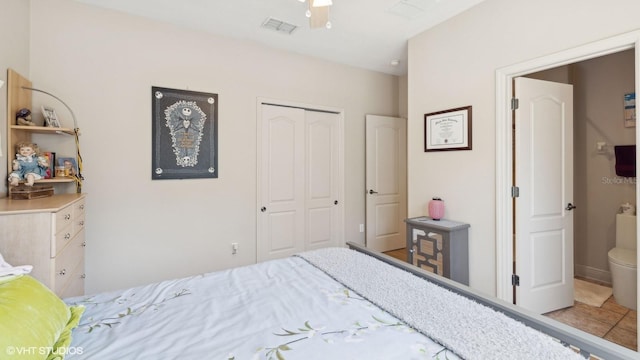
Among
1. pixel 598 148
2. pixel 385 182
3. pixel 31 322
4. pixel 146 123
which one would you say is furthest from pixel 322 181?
pixel 31 322

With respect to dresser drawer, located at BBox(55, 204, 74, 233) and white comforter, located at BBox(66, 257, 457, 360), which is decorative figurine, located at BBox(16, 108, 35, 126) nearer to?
dresser drawer, located at BBox(55, 204, 74, 233)

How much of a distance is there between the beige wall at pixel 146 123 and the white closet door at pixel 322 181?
0.44m

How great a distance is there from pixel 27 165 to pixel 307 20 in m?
2.54

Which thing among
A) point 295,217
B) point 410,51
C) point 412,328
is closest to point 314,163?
point 295,217

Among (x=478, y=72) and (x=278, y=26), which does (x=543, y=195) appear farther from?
(x=278, y=26)

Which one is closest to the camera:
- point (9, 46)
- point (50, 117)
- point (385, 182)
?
point (9, 46)

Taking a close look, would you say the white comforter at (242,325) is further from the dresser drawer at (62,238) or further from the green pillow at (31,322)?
the dresser drawer at (62,238)

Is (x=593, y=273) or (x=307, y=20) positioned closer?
Answer: (x=307, y=20)

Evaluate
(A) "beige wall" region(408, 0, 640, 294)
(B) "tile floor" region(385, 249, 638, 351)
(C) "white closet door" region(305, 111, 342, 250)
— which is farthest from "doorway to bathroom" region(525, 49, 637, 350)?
(C) "white closet door" region(305, 111, 342, 250)

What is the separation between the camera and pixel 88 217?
8.55ft

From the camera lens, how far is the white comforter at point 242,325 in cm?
95

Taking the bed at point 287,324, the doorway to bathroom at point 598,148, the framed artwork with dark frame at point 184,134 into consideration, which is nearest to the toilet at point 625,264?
the doorway to bathroom at point 598,148

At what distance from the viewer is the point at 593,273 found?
327 centimetres

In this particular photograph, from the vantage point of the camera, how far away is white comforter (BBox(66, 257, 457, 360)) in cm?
95
